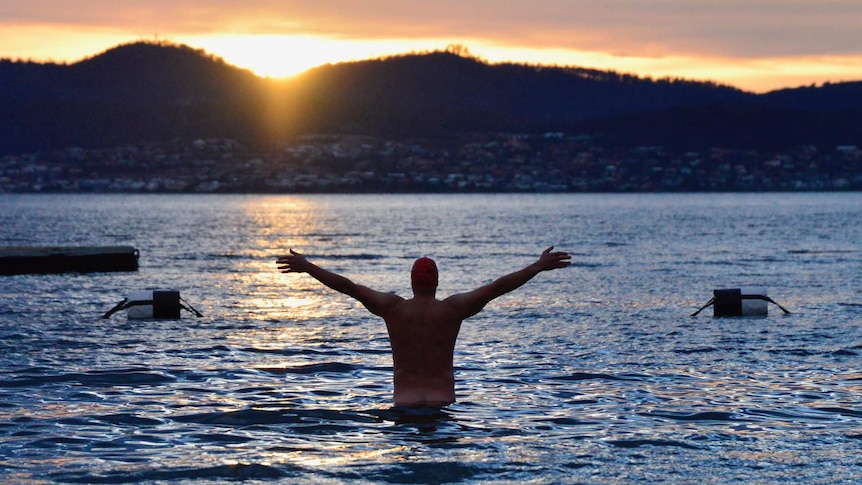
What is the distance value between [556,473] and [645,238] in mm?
68194

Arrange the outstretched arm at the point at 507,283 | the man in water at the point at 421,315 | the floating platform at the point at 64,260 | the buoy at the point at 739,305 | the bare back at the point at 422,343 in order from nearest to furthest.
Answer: the outstretched arm at the point at 507,283 < the man in water at the point at 421,315 < the bare back at the point at 422,343 < the buoy at the point at 739,305 < the floating platform at the point at 64,260

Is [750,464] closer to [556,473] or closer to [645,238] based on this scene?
[556,473]

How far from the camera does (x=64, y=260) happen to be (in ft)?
139

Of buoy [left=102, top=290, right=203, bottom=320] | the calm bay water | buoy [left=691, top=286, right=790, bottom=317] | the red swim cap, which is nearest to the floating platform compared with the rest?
the calm bay water

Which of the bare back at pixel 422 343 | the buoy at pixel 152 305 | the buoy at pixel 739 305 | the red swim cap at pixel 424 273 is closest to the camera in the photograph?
the red swim cap at pixel 424 273

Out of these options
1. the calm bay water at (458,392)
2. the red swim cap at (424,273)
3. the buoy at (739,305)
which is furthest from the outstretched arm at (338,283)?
the buoy at (739,305)

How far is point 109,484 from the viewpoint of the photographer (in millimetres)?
11305

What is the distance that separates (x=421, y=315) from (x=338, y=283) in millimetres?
1127

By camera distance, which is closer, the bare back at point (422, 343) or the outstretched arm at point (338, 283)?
the outstretched arm at point (338, 283)

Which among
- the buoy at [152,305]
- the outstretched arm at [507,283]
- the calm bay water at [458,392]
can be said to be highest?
the outstretched arm at [507,283]

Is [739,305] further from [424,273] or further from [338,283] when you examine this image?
[338,283]

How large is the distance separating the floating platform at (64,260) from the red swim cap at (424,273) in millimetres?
31325

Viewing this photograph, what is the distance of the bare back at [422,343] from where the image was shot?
43.3 feet

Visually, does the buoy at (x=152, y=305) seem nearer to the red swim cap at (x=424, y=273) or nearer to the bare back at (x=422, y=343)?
the bare back at (x=422, y=343)
